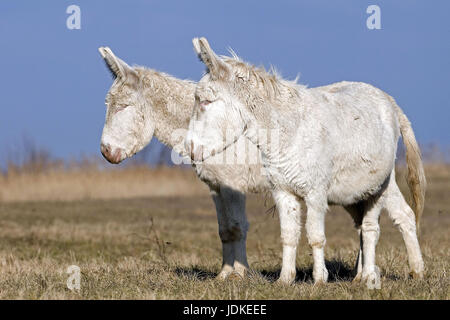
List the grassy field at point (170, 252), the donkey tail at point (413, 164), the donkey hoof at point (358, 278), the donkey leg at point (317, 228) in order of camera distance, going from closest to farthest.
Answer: the grassy field at point (170, 252) < the donkey leg at point (317, 228) < the donkey hoof at point (358, 278) < the donkey tail at point (413, 164)

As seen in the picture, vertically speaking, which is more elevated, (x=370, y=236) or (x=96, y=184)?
(x=370, y=236)

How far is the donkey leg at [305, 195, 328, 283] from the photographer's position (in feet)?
20.4

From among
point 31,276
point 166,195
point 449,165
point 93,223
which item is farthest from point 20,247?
point 449,165

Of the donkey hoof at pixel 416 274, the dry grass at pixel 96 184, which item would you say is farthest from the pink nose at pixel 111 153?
the dry grass at pixel 96 184

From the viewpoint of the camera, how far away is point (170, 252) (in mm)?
12047

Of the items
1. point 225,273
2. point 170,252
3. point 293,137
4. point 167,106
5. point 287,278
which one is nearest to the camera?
point 293,137

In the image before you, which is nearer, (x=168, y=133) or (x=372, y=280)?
(x=372, y=280)

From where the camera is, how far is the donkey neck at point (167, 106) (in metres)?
7.72

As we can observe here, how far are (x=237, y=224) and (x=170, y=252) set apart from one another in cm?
440

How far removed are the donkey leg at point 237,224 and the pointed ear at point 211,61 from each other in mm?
1850

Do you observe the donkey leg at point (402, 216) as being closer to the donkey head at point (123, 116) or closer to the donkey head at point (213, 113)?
the donkey head at point (213, 113)

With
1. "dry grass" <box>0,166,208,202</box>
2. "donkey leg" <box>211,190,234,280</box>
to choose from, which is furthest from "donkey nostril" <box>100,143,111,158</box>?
"dry grass" <box>0,166,208,202</box>

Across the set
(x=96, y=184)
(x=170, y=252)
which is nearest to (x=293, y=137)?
(x=170, y=252)

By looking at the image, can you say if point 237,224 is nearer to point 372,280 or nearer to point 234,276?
point 234,276
